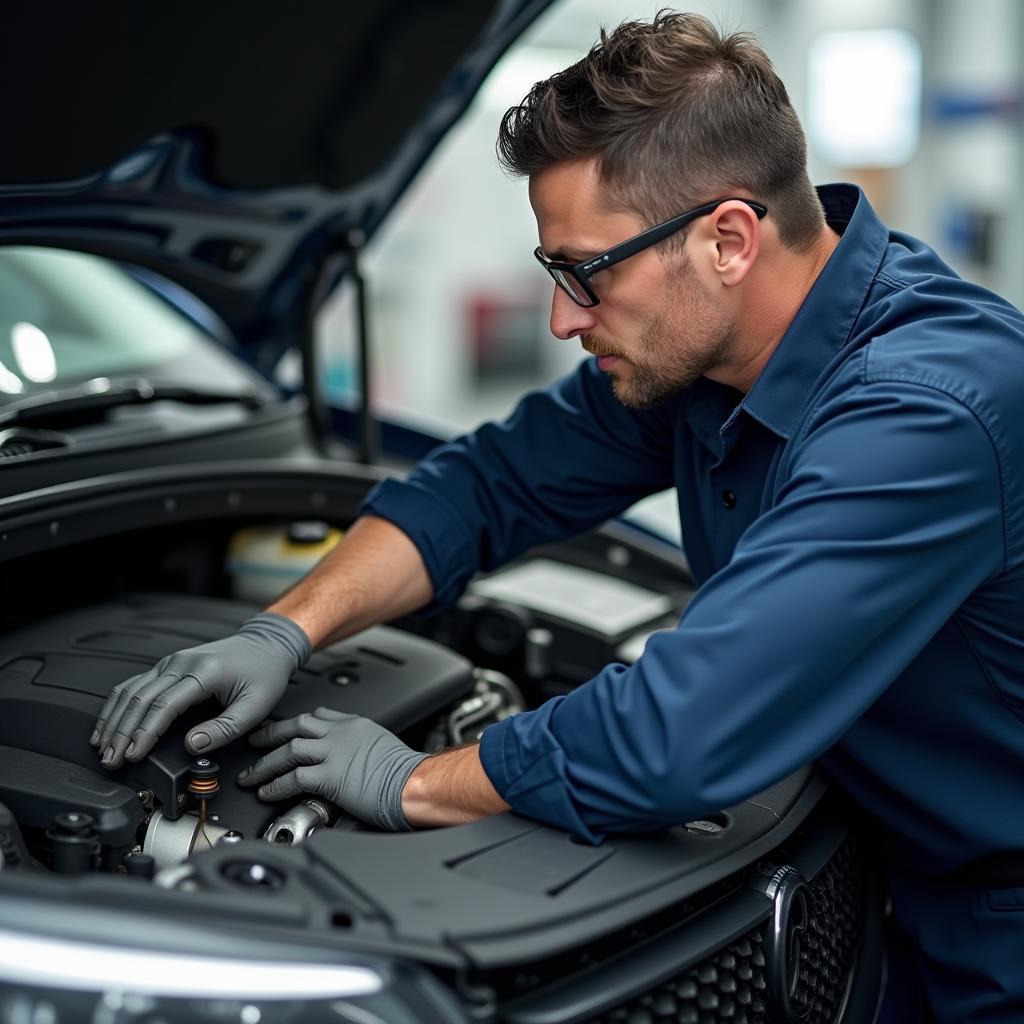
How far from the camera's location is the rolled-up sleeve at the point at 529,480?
65.7 inches

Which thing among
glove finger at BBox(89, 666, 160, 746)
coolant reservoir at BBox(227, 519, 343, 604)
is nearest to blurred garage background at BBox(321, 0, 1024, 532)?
coolant reservoir at BBox(227, 519, 343, 604)

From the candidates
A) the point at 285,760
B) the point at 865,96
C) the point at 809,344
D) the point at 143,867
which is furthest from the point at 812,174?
the point at 143,867

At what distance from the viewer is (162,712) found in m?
1.24

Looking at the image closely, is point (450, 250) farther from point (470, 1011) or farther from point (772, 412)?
point (470, 1011)

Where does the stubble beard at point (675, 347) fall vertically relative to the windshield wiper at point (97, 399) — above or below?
above

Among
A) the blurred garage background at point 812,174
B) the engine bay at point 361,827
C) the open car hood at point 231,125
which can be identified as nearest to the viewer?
the engine bay at point 361,827

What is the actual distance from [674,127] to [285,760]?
761mm

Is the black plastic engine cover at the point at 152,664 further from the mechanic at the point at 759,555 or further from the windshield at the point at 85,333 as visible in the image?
the windshield at the point at 85,333

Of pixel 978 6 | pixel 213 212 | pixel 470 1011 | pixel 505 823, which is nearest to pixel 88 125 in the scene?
pixel 213 212

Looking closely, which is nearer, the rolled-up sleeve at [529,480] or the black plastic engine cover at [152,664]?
the black plastic engine cover at [152,664]

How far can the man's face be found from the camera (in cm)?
132

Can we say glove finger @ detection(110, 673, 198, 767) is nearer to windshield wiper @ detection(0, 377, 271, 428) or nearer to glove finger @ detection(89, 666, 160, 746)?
glove finger @ detection(89, 666, 160, 746)

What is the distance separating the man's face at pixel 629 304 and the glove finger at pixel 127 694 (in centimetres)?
56

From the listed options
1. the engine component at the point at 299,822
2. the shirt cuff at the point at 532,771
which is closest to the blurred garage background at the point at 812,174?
the engine component at the point at 299,822
